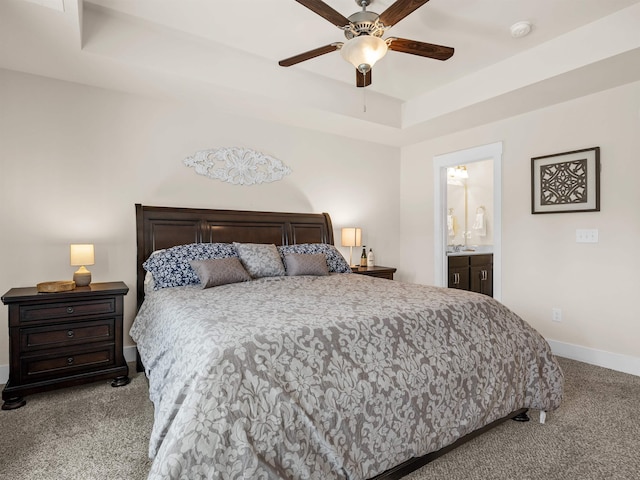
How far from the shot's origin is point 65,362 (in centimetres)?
255

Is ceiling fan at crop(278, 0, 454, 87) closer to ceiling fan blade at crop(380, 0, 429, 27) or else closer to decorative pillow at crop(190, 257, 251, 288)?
ceiling fan blade at crop(380, 0, 429, 27)

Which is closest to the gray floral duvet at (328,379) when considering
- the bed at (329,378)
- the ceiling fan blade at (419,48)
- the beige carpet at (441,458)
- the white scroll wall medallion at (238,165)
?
the bed at (329,378)

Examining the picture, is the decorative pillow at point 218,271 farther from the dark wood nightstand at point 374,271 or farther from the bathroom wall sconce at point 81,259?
the dark wood nightstand at point 374,271

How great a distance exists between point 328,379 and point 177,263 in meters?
1.94

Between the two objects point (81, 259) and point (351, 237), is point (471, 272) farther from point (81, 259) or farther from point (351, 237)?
point (81, 259)

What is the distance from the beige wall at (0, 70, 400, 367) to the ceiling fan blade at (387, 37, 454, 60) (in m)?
2.01

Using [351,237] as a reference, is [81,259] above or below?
below

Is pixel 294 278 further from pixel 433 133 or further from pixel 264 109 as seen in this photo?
pixel 433 133

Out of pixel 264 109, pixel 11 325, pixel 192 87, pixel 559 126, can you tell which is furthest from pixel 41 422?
pixel 559 126

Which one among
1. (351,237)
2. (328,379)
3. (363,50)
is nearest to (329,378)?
(328,379)

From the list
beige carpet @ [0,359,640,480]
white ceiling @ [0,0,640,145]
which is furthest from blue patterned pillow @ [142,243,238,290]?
white ceiling @ [0,0,640,145]

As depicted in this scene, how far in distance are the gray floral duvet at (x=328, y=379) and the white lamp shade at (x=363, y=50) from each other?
1430mm

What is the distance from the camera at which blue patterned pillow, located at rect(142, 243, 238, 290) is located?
2.82 meters

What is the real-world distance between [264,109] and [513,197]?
8.97 feet
